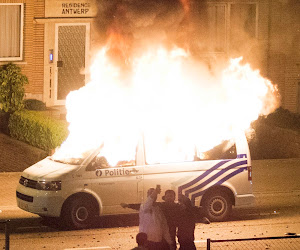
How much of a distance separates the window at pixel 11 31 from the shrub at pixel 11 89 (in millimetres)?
1257

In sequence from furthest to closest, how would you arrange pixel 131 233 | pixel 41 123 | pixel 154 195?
1. pixel 41 123
2. pixel 131 233
3. pixel 154 195

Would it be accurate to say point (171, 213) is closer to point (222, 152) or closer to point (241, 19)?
point (222, 152)

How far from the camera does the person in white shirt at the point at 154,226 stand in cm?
884

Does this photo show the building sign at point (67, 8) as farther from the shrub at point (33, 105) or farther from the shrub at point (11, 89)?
the shrub at point (33, 105)

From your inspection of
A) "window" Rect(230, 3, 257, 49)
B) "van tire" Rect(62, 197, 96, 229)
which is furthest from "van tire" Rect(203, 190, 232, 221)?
"window" Rect(230, 3, 257, 49)

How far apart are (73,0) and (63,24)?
0.85 meters

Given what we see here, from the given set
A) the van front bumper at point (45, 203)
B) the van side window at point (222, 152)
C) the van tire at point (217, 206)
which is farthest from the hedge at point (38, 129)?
the van tire at point (217, 206)

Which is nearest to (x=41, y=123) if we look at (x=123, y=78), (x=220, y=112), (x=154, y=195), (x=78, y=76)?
(x=78, y=76)

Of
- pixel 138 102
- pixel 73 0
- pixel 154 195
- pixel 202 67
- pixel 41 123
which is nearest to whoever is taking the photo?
pixel 154 195

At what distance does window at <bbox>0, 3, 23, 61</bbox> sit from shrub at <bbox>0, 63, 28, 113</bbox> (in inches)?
49.5

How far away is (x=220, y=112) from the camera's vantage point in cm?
1320

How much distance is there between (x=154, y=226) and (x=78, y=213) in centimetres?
347

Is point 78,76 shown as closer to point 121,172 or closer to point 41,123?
point 41,123

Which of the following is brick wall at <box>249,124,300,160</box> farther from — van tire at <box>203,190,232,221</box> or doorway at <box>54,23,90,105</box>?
van tire at <box>203,190,232,221</box>
